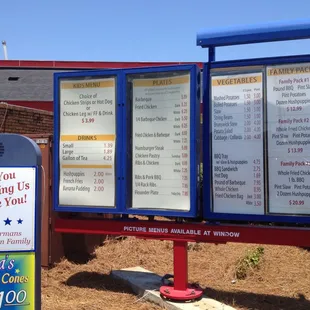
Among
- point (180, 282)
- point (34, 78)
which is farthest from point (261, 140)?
point (34, 78)

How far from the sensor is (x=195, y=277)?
6.50 meters

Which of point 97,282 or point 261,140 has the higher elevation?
point 261,140

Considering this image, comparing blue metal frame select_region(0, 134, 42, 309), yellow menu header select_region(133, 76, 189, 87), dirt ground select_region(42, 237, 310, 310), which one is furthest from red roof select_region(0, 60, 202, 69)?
blue metal frame select_region(0, 134, 42, 309)

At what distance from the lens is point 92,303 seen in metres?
5.32

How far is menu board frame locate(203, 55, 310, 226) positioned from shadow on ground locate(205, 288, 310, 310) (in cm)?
94

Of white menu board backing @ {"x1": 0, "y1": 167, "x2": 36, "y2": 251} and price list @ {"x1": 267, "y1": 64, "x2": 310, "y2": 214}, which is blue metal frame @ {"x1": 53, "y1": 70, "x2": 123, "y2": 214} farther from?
white menu board backing @ {"x1": 0, "y1": 167, "x2": 36, "y2": 251}

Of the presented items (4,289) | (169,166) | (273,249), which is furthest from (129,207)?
(273,249)

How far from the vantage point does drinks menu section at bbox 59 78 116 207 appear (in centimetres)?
553

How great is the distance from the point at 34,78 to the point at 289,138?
16.0 meters

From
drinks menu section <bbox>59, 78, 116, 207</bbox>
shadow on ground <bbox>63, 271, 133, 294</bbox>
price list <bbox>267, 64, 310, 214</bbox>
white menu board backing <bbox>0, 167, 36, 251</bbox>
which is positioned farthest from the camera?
shadow on ground <bbox>63, 271, 133, 294</bbox>

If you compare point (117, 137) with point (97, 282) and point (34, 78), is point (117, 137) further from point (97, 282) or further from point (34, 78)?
point (34, 78)

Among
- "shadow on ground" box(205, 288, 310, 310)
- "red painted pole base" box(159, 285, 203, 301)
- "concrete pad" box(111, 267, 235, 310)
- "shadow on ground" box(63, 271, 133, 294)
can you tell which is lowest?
"shadow on ground" box(205, 288, 310, 310)

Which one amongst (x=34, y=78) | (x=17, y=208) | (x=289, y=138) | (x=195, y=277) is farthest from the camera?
(x=34, y=78)

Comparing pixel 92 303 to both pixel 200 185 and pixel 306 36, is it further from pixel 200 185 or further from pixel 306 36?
pixel 306 36
